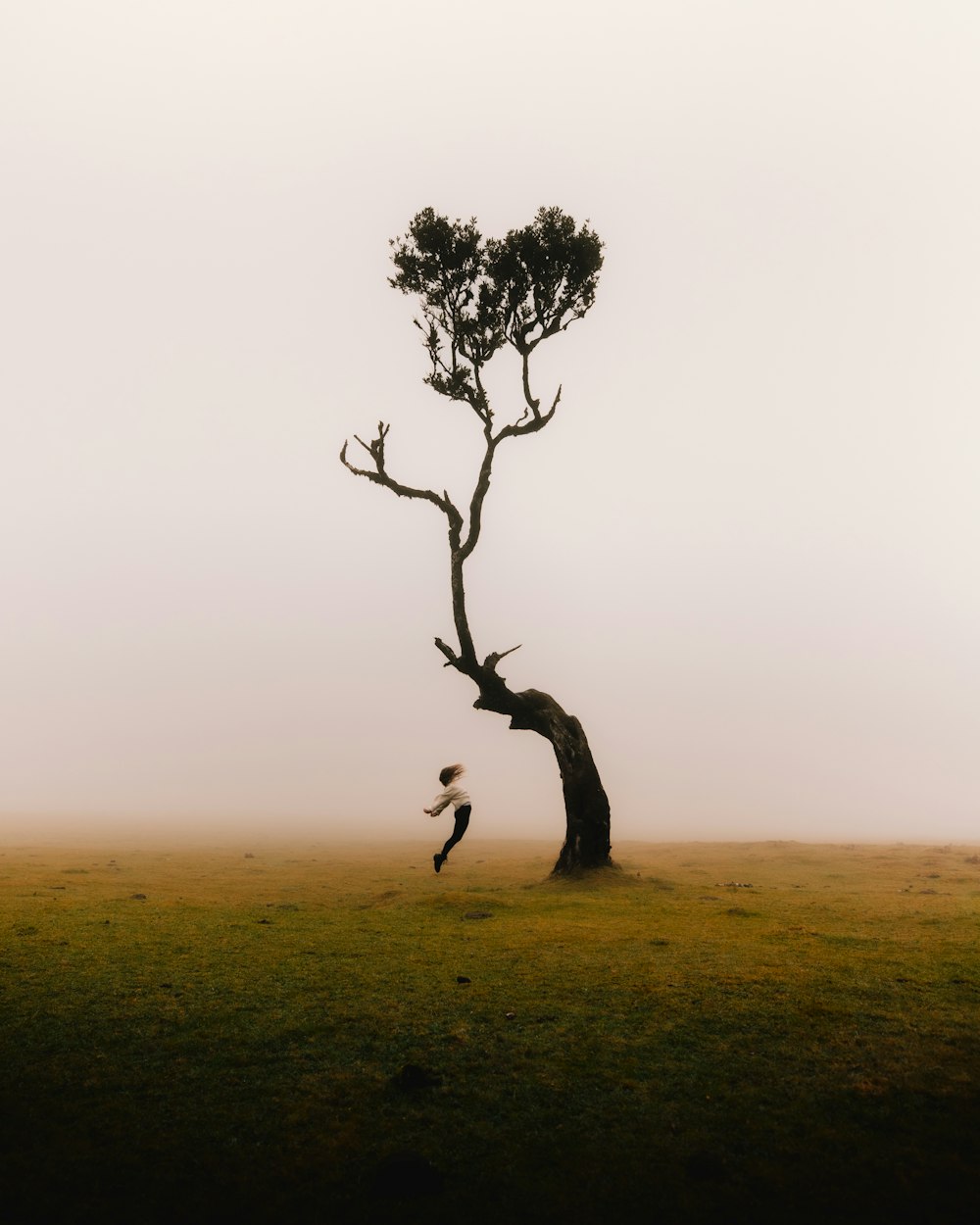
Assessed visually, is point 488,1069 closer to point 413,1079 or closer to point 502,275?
point 413,1079

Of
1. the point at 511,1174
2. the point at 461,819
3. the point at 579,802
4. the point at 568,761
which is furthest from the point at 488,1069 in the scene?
the point at 568,761

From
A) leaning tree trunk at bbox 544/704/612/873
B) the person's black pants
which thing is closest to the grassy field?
the person's black pants

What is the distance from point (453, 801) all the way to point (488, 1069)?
1125cm

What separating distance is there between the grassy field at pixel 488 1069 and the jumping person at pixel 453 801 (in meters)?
4.18

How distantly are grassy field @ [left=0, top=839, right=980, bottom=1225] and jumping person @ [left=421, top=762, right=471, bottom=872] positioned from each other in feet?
13.7

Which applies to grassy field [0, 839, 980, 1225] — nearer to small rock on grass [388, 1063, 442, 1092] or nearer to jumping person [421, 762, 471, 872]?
small rock on grass [388, 1063, 442, 1092]

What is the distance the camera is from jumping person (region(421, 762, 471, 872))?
17.3 meters

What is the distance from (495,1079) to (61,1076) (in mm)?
3705

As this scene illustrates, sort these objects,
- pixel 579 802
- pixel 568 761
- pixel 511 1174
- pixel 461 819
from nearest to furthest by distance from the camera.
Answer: pixel 511 1174
pixel 461 819
pixel 579 802
pixel 568 761

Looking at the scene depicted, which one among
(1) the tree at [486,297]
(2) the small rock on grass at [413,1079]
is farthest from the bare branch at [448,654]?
(2) the small rock on grass at [413,1079]

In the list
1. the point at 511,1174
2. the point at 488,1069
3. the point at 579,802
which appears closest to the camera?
the point at 511,1174

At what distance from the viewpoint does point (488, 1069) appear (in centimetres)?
634

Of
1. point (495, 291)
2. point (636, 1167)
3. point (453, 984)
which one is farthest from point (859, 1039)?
point (495, 291)

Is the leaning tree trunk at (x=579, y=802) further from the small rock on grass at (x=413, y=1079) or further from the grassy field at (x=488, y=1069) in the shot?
the small rock on grass at (x=413, y=1079)
